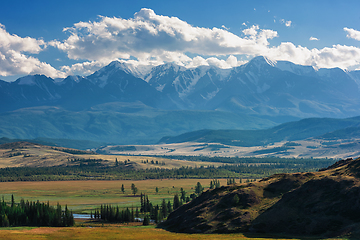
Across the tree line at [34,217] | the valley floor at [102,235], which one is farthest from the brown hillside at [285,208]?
the tree line at [34,217]

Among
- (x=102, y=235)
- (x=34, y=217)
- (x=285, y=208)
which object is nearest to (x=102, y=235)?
(x=102, y=235)

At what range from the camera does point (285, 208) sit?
369ft

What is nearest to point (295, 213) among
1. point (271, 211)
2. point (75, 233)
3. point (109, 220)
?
point (271, 211)

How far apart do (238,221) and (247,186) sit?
2380cm

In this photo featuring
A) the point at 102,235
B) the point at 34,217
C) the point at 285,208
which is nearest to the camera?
the point at 102,235

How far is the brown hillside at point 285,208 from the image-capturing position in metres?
103

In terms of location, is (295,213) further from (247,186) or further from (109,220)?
(109,220)

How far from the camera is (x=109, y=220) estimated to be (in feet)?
514

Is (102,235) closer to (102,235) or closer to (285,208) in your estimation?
(102,235)

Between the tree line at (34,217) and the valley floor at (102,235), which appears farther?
the tree line at (34,217)

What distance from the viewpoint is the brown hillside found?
10269 centimetres

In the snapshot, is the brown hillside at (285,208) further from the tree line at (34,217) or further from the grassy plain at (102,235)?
the tree line at (34,217)

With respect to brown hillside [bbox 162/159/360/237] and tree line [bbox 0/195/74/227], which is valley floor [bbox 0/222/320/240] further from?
tree line [bbox 0/195/74/227]

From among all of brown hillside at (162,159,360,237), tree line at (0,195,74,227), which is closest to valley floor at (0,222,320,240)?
brown hillside at (162,159,360,237)
